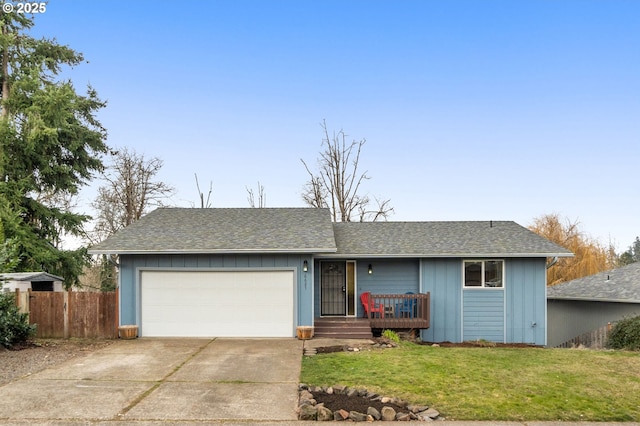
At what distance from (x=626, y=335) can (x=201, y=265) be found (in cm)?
1187

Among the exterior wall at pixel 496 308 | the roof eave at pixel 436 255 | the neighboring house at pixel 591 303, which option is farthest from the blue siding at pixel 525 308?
the neighboring house at pixel 591 303

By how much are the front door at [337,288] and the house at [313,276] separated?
0.03 meters

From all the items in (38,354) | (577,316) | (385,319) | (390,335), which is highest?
(385,319)

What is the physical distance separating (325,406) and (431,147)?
18.2 metres

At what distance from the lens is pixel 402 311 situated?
12.4m

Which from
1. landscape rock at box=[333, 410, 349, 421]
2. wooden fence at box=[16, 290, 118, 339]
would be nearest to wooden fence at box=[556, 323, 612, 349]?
landscape rock at box=[333, 410, 349, 421]

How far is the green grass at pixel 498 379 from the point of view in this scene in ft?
18.3

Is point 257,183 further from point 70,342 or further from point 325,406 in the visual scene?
point 325,406

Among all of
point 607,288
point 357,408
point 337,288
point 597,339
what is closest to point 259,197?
point 337,288

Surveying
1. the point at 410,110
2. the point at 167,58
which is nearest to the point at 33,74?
the point at 167,58

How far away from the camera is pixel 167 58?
60.5 feet

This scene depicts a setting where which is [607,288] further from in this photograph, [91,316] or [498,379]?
[91,316]

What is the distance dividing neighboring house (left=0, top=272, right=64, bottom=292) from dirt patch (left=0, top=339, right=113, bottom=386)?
1.80m

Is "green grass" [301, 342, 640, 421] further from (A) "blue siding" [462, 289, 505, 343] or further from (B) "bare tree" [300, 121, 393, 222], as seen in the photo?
(B) "bare tree" [300, 121, 393, 222]
